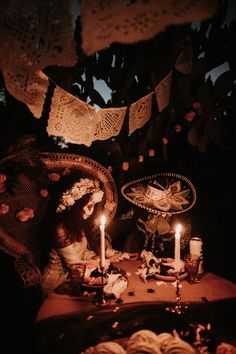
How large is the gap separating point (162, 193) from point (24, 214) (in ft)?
5.55

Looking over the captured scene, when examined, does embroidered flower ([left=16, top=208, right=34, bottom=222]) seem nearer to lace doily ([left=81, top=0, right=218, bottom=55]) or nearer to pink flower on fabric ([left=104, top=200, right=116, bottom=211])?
pink flower on fabric ([left=104, top=200, right=116, bottom=211])

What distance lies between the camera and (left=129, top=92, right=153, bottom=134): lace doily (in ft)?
10.5

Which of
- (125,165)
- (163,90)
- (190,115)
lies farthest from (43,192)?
(190,115)

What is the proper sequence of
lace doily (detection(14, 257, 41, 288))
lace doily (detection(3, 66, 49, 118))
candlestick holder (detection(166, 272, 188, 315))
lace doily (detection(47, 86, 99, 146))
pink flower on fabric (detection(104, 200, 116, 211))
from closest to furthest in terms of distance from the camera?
lace doily (detection(3, 66, 49, 118)) → candlestick holder (detection(166, 272, 188, 315)) → lace doily (detection(47, 86, 99, 146)) → lace doily (detection(14, 257, 41, 288)) → pink flower on fabric (detection(104, 200, 116, 211))

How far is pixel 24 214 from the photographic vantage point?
349 cm

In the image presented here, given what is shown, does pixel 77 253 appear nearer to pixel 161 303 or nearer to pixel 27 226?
pixel 27 226

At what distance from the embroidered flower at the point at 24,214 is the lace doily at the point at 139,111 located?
1.53 metres

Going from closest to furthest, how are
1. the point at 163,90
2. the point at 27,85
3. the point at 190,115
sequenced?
the point at 27,85 → the point at 163,90 → the point at 190,115

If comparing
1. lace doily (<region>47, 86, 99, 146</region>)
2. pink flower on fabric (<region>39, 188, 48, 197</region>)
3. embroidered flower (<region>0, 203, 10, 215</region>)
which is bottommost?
embroidered flower (<region>0, 203, 10, 215</region>)

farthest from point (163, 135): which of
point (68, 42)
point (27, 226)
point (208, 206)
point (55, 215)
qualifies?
point (68, 42)

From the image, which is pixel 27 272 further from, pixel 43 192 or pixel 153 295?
pixel 153 295

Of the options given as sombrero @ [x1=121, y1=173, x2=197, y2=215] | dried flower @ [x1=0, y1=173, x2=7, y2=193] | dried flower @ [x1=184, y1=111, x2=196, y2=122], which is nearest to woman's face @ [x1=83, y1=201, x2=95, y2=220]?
sombrero @ [x1=121, y1=173, x2=197, y2=215]

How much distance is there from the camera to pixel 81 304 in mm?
2762

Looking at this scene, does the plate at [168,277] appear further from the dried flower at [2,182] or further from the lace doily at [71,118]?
the dried flower at [2,182]
